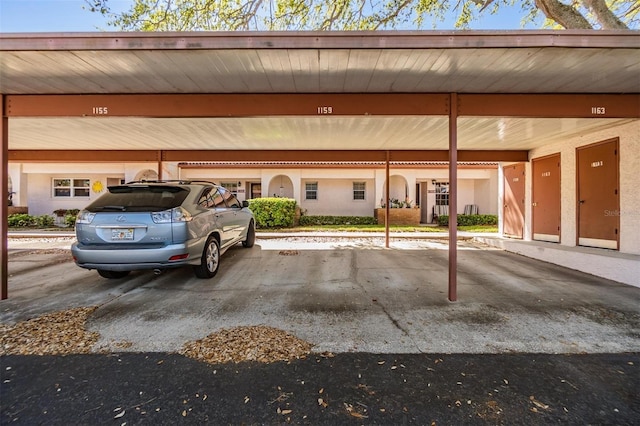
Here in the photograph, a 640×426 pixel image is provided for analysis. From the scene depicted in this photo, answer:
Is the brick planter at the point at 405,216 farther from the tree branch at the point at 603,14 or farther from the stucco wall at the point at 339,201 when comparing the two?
the tree branch at the point at 603,14

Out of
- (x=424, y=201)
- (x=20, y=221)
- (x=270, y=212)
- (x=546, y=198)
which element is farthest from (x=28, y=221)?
(x=546, y=198)

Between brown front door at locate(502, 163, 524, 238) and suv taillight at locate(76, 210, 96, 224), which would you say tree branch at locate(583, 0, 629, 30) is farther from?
suv taillight at locate(76, 210, 96, 224)

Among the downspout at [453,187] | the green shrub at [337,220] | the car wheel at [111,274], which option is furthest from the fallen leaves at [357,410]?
the green shrub at [337,220]

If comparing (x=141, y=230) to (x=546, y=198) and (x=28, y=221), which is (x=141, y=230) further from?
(x=28, y=221)

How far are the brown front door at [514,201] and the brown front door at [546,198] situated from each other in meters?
0.69

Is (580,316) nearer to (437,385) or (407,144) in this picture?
(437,385)

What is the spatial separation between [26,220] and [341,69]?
1859 cm

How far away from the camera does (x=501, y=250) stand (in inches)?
363

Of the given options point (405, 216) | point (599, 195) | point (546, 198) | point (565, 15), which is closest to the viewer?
point (599, 195)

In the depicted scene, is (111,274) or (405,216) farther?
(405,216)

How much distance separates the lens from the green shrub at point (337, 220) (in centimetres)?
1620

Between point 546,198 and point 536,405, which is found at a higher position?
point 546,198

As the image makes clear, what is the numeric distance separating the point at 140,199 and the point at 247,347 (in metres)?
3.19

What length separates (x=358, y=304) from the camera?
173 inches
